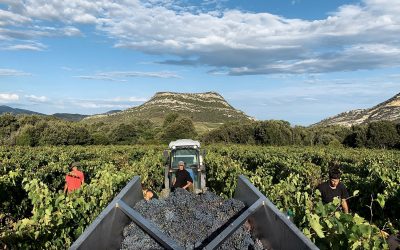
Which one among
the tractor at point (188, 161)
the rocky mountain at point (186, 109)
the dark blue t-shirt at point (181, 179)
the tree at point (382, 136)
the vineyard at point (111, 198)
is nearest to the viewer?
the vineyard at point (111, 198)

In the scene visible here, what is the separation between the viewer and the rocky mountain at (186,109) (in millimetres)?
138462

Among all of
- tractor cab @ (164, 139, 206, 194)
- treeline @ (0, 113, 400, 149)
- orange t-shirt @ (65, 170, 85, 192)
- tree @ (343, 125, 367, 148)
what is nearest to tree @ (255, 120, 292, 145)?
treeline @ (0, 113, 400, 149)

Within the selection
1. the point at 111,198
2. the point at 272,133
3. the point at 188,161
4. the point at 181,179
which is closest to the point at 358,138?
the point at 272,133

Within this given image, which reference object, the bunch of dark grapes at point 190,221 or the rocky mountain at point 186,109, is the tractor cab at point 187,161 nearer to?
the bunch of dark grapes at point 190,221

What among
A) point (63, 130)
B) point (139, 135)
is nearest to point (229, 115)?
point (139, 135)

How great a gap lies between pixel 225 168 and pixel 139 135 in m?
61.8

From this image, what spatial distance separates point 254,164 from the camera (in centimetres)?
2239

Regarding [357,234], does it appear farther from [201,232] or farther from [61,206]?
[61,206]

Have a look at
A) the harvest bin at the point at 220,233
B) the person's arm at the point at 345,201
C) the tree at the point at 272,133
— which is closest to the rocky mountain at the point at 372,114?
the tree at the point at 272,133

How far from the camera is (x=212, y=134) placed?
226 ft

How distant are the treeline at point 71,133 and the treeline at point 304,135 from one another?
6.10 meters

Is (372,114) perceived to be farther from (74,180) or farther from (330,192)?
(330,192)

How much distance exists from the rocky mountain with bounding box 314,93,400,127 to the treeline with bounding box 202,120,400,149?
144 ft

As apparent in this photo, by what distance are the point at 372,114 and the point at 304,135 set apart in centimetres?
6600
